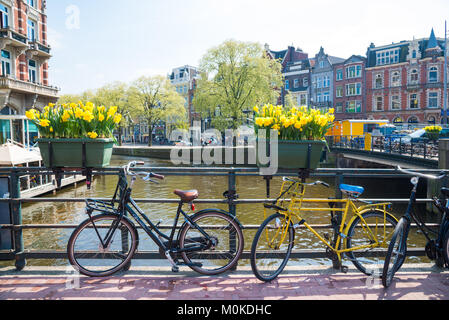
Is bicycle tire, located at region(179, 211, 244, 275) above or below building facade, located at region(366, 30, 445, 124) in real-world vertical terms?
below

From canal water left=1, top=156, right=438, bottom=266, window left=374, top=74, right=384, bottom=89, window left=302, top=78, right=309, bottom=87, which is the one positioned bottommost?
canal water left=1, top=156, right=438, bottom=266

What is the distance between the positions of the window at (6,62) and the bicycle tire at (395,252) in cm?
2818

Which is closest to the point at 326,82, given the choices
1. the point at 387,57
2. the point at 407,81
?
the point at 387,57

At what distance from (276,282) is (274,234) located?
1.52ft

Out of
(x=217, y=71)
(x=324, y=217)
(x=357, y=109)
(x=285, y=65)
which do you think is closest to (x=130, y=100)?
(x=217, y=71)

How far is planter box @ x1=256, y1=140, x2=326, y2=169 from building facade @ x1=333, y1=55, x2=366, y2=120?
46647mm

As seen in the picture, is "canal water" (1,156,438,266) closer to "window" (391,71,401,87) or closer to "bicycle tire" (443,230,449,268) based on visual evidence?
"bicycle tire" (443,230,449,268)

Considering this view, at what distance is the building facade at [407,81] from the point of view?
1608 inches

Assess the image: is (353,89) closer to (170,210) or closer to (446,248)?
(170,210)

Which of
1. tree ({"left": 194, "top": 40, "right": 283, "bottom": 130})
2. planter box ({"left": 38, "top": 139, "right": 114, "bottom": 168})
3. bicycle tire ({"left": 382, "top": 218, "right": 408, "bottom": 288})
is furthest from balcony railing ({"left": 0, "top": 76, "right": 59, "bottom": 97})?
bicycle tire ({"left": 382, "top": 218, "right": 408, "bottom": 288})

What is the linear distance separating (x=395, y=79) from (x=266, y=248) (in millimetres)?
47529

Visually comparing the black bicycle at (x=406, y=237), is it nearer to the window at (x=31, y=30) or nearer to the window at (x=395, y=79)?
the window at (x=31, y=30)

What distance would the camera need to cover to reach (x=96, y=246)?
3.56 metres

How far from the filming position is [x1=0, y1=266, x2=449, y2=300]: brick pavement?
314 centimetres
